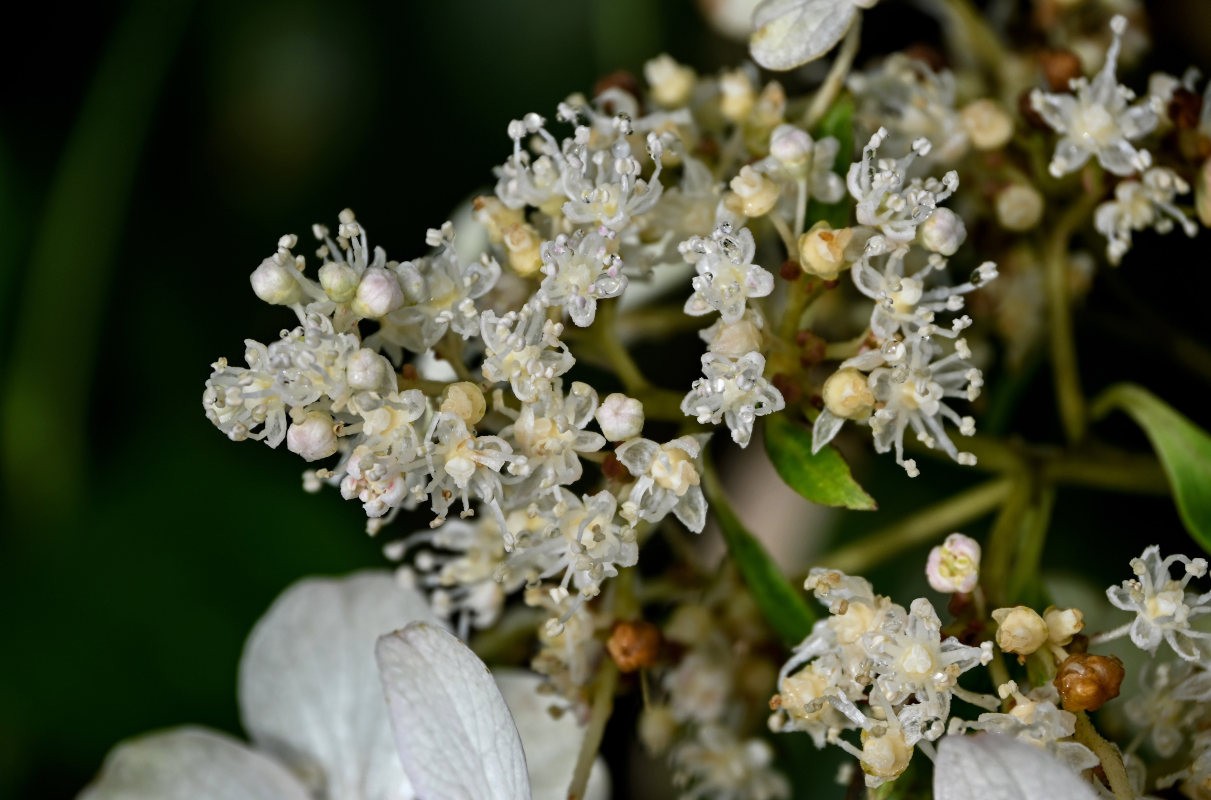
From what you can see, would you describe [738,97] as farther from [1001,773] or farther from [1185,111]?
[1001,773]

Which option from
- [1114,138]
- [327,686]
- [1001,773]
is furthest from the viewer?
[327,686]

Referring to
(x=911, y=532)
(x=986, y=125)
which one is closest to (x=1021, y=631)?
(x=911, y=532)

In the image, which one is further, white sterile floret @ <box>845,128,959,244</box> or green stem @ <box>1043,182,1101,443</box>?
green stem @ <box>1043,182,1101,443</box>

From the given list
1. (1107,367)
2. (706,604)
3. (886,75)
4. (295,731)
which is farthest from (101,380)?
(1107,367)

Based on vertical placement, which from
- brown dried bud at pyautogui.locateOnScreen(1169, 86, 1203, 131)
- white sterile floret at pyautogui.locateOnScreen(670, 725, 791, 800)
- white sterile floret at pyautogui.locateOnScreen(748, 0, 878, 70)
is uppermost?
white sterile floret at pyautogui.locateOnScreen(748, 0, 878, 70)

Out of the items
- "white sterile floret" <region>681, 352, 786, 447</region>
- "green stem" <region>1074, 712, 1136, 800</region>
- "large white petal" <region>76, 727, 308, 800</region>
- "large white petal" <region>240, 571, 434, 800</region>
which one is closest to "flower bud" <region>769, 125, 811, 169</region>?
"white sterile floret" <region>681, 352, 786, 447</region>

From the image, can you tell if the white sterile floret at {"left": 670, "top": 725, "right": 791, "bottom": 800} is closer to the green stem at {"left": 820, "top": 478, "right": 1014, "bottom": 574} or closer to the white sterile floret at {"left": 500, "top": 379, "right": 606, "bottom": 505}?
the green stem at {"left": 820, "top": 478, "right": 1014, "bottom": 574}

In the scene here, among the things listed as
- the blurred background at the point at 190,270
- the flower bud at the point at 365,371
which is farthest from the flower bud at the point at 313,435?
the blurred background at the point at 190,270
